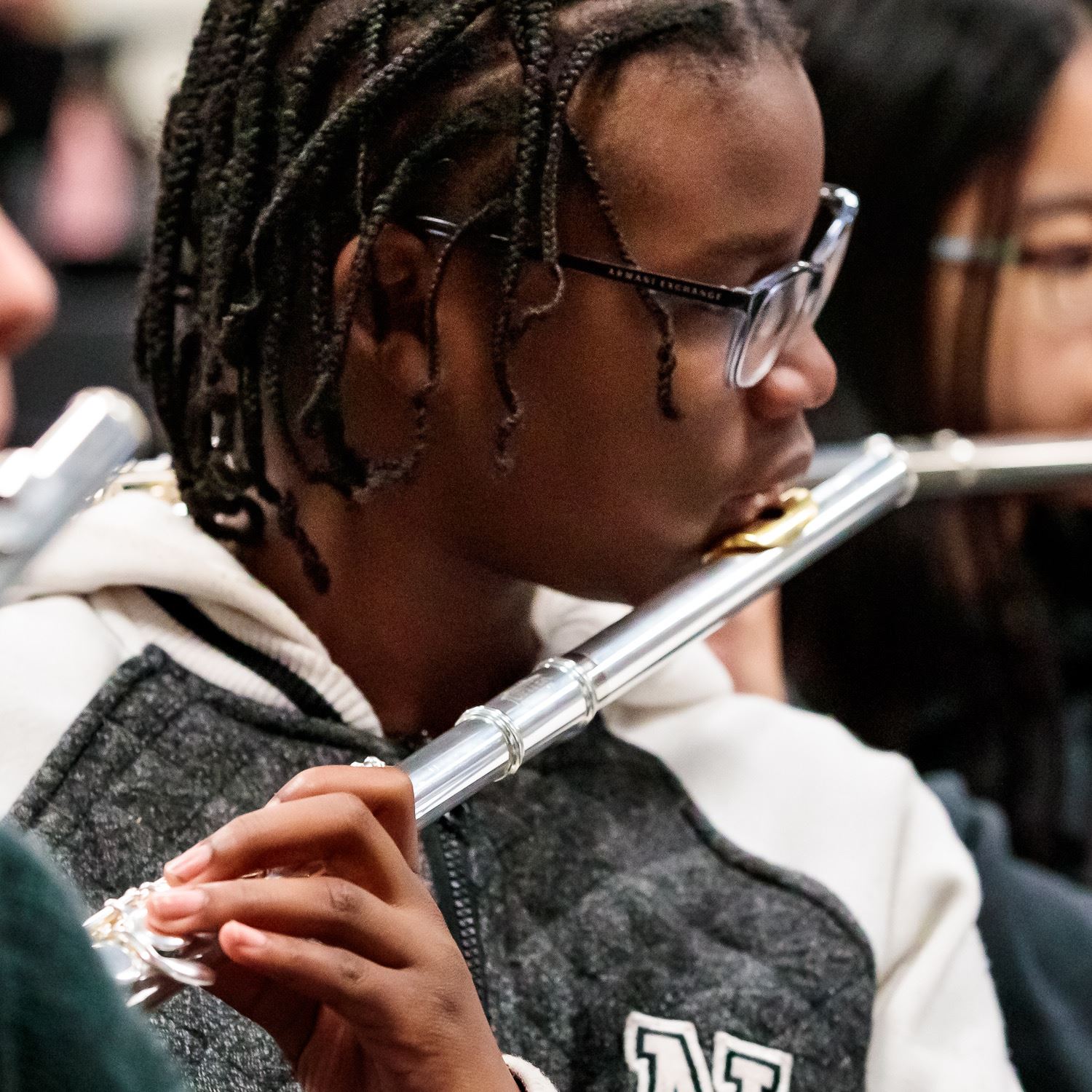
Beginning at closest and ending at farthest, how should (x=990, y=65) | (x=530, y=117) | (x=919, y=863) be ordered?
(x=530, y=117)
(x=919, y=863)
(x=990, y=65)

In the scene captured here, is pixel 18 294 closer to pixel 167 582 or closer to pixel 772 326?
pixel 167 582

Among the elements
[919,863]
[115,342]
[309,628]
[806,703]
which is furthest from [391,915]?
[115,342]

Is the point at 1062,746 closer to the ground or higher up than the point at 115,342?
closer to the ground

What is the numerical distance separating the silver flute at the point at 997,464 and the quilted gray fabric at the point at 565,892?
459 mm

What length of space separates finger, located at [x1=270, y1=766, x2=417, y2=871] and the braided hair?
0.21m

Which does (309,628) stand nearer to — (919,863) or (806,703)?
(919,863)

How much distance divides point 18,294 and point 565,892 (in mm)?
396

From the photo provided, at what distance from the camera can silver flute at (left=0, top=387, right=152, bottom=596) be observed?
51 cm

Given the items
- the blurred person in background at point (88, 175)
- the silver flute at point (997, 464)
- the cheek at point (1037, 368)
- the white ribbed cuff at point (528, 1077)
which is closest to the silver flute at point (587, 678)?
the white ribbed cuff at point (528, 1077)

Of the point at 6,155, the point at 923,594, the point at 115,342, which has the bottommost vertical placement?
the point at 923,594

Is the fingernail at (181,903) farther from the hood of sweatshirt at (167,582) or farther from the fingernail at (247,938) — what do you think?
the hood of sweatshirt at (167,582)

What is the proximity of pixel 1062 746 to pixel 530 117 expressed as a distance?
3.09 ft

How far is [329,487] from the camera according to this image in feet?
2.51

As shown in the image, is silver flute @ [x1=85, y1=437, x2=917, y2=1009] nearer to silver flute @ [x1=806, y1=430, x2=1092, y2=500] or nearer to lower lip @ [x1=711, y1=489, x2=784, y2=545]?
lower lip @ [x1=711, y1=489, x2=784, y2=545]
